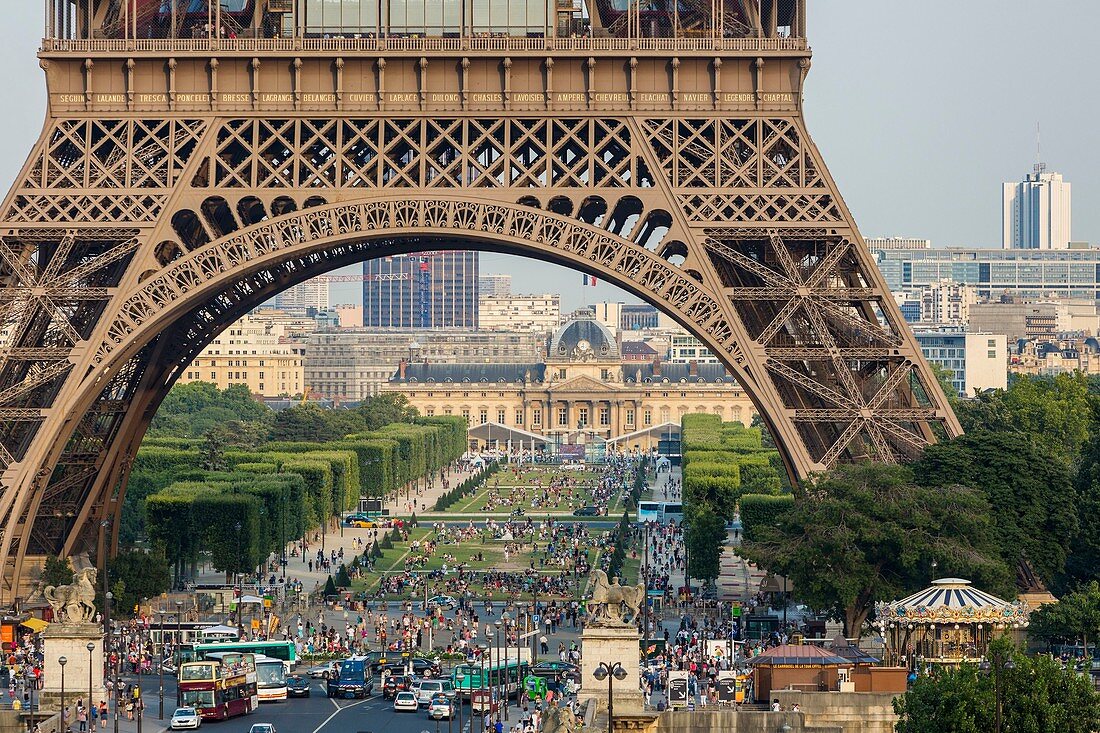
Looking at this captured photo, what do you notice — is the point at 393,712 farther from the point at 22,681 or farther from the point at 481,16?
the point at 481,16

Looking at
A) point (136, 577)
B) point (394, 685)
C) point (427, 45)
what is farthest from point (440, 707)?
point (136, 577)

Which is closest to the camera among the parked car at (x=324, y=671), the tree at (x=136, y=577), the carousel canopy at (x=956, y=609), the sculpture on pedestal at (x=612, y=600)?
the sculpture on pedestal at (x=612, y=600)

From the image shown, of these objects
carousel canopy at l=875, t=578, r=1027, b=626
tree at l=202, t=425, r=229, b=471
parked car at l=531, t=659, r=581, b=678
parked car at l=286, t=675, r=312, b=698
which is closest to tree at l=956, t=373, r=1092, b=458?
parked car at l=531, t=659, r=581, b=678

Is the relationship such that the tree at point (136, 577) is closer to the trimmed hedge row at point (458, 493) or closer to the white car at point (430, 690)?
the white car at point (430, 690)

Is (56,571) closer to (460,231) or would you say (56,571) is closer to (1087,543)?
(460,231)

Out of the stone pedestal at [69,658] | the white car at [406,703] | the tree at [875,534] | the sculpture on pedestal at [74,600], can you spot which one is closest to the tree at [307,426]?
the tree at [875,534]

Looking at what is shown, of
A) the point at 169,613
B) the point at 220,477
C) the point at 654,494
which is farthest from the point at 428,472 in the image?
the point at 169,613

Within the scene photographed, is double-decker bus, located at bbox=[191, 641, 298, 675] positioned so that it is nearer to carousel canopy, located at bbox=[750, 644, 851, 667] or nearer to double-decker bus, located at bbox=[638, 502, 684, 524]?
carousel canopy, located at bbox=[750, 644, 851, 667]
